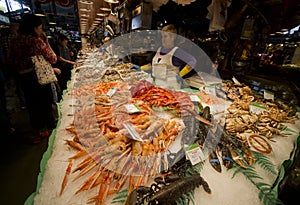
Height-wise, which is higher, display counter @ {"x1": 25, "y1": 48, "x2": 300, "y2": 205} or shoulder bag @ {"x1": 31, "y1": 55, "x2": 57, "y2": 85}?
shoulder bag @ {"x1": 31, "y1": 55, "x2": 57, "y2": 85}

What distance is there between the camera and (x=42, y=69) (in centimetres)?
221

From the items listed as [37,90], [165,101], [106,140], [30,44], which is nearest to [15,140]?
[37,90]

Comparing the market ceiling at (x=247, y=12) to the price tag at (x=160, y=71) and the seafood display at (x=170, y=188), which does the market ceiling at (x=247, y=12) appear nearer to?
the price tag at (x=160, y=71)

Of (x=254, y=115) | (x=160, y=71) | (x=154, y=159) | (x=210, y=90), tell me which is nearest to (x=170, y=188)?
(x=154, y=159)

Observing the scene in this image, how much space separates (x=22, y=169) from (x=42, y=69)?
164 centimetres

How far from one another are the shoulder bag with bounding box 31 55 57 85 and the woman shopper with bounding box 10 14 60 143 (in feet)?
0.22

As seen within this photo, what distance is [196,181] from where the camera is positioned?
100cm

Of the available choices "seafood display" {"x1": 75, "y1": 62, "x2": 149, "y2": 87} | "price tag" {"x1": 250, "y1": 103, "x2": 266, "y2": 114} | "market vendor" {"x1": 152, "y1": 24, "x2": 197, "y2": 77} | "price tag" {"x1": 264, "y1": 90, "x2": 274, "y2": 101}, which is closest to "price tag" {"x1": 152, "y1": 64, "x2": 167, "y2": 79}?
"market vendor" {"x1": 152, "y1": 24, "x2": 197, "y2": 77}

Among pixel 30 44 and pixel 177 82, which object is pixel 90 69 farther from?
pixel 177 82

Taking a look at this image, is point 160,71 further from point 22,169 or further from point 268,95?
point 22,169

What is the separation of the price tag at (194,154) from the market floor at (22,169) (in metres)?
0.60

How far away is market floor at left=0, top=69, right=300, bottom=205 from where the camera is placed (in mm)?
1003

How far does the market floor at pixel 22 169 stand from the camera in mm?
1003

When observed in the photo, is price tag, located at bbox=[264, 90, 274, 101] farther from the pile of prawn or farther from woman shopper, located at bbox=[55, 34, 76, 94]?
woman shopper, located at bbox=[55, 34, 76, 94]
